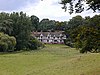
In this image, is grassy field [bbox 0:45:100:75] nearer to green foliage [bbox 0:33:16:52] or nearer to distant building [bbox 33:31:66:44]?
green foliage [bbox 0:33:16:52]

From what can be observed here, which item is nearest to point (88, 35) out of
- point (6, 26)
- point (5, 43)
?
point (5, 43)

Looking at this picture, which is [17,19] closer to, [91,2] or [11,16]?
[11,16]

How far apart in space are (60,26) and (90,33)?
1816 mm

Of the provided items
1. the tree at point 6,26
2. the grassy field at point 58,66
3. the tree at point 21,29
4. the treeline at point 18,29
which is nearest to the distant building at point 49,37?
the treeline at point 18,29

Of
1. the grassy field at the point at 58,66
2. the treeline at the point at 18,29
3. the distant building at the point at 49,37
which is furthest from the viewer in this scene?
the distant building at the point at 49,37

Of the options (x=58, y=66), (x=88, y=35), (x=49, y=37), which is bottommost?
(x=58, y=66)

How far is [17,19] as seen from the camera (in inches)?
3401

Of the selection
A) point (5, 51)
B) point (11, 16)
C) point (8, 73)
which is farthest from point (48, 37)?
point (8, 73)

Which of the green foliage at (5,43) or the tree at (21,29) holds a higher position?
the tree at (21,29)

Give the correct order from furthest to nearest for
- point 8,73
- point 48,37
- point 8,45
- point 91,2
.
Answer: point 48,37 → point 8,45 → point 8,73 → point 91,2

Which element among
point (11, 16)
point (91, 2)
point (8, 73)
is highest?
point (11, 16)

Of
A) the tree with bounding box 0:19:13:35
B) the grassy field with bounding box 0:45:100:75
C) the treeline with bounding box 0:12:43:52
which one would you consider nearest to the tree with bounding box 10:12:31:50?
the treeline with bounding box 0:12:43:52

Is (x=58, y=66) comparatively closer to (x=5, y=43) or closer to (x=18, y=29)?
(x=5, y=43)

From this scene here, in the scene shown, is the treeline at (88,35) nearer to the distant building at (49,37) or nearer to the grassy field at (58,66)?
the grassy field at (58,66)
